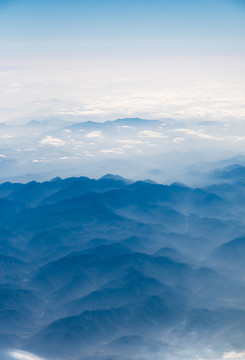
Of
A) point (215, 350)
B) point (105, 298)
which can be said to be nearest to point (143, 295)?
point (105, 298)

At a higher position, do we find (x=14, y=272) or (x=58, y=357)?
(x=14, y=272)

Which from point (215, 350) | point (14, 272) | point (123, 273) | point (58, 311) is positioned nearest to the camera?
point (215, 350)

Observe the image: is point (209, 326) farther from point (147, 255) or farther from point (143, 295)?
point (147, 255)

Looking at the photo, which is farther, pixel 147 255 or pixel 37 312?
pixel 147 255

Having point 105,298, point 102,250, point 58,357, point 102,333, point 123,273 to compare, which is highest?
point 102,250

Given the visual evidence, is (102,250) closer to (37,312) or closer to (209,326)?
(37,312)

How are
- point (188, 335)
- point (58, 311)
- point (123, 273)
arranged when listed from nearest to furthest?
point (188, 335)
point (58, 311)
point (123, 273)

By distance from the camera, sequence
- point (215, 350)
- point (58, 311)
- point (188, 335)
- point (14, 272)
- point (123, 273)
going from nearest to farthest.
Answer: point (215, 350)
point (188, 335)
point (58, 311)
point (123, 273)
point (14, 272)

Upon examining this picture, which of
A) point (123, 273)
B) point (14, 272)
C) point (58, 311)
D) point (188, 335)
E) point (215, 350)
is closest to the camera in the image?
point (215, 350)

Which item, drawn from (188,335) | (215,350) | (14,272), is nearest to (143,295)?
(188,335)
